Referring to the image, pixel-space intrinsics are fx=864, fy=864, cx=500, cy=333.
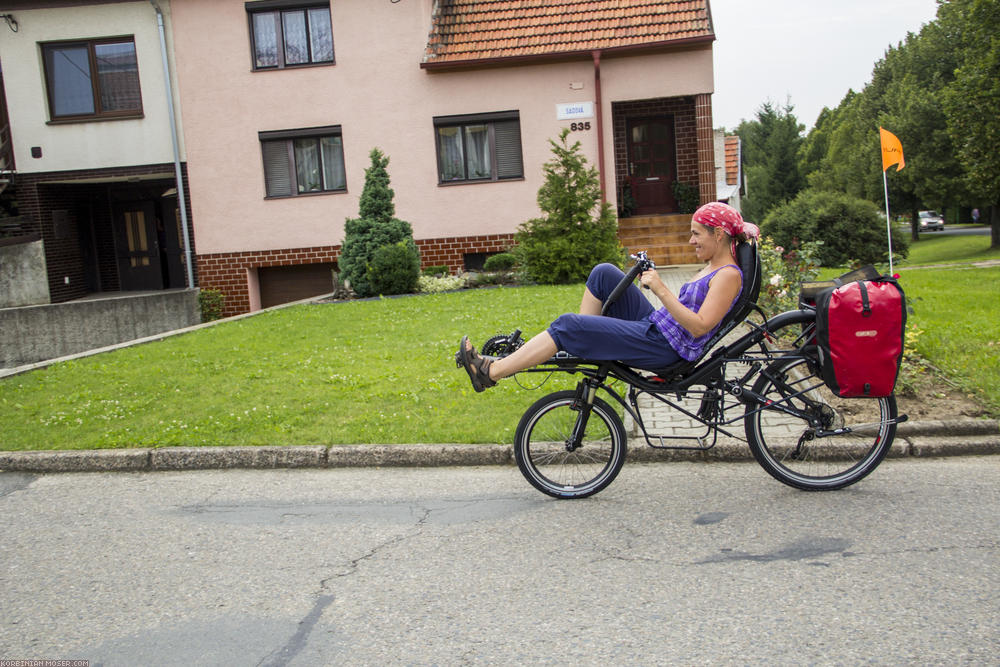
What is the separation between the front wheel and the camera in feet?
16.5

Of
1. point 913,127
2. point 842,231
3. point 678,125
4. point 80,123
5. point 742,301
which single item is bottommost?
point 842,231

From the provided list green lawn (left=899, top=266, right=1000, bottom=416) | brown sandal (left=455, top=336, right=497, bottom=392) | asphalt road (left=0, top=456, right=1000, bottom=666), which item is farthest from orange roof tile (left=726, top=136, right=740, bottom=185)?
brown sandal (left=455, top=336, right=497, bottom=392)

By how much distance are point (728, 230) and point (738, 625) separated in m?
2.38

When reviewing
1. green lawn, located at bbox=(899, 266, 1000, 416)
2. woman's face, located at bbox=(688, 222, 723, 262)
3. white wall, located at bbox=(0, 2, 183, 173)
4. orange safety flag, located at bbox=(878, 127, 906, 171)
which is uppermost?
white wall, located at bbox=(0, 2, 183, 173)

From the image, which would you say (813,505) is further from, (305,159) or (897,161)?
(305,159)

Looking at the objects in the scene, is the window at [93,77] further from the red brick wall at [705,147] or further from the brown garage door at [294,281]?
the red brick wall at [705,147]

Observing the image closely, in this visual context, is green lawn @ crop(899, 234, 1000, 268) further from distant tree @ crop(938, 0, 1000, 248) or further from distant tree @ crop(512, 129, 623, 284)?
distant tree @ crop(512, 129, 623, 284)

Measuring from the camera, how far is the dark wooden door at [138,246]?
22500mm

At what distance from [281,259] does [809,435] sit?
16.2m

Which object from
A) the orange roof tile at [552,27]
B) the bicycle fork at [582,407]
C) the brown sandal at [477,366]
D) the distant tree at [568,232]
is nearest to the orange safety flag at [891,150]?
the distant tree at [568,232]

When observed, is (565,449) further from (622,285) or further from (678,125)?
(678,125)

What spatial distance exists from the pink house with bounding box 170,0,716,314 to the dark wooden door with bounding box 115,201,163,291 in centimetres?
335

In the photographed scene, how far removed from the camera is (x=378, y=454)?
6094 mm

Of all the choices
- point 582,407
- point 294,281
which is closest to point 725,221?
point 582,407
